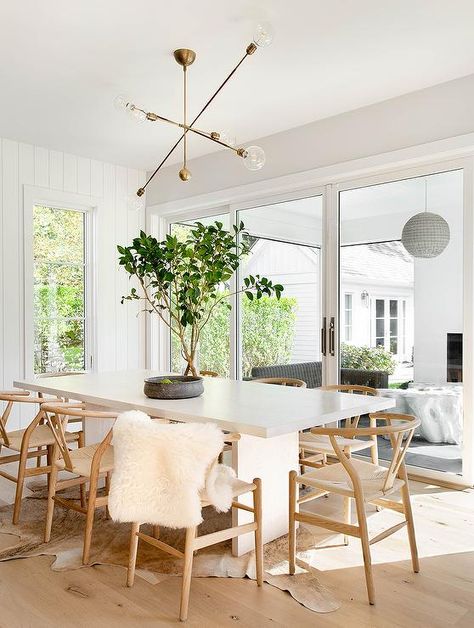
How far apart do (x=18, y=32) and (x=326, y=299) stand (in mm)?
2735

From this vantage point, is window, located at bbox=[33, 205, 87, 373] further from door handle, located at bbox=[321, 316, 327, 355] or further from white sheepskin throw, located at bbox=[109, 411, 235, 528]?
white sheepskin throw, located at bbox=[109, 411, 235, 528]

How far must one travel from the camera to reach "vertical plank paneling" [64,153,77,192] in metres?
5.27

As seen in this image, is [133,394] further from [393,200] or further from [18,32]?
[393,200]

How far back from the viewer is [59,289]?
5.32 meters

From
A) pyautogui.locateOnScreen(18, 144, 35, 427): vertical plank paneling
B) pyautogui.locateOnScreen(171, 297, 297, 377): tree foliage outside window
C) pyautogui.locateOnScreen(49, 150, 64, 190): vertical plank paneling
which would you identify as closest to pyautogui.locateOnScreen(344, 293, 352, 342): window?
pyautogui.locateOnScreen(171, 297, 297, 377): tree foliage outside window

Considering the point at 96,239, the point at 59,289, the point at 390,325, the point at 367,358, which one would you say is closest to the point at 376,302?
the point at 390,325

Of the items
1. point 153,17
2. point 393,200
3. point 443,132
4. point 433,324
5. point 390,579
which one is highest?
point 153,17

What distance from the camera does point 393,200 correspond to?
3.99 m

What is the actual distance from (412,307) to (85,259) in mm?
3247

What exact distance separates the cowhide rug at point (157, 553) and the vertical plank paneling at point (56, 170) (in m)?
3.14

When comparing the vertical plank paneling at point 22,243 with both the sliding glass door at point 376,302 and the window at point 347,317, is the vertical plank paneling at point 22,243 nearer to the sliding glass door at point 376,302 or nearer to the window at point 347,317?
the sliding glass door at point 376,302

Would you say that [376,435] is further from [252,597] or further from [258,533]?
[252,597]

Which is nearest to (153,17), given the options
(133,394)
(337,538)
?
(133,394)

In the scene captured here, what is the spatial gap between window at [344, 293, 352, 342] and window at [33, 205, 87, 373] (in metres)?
2.65
